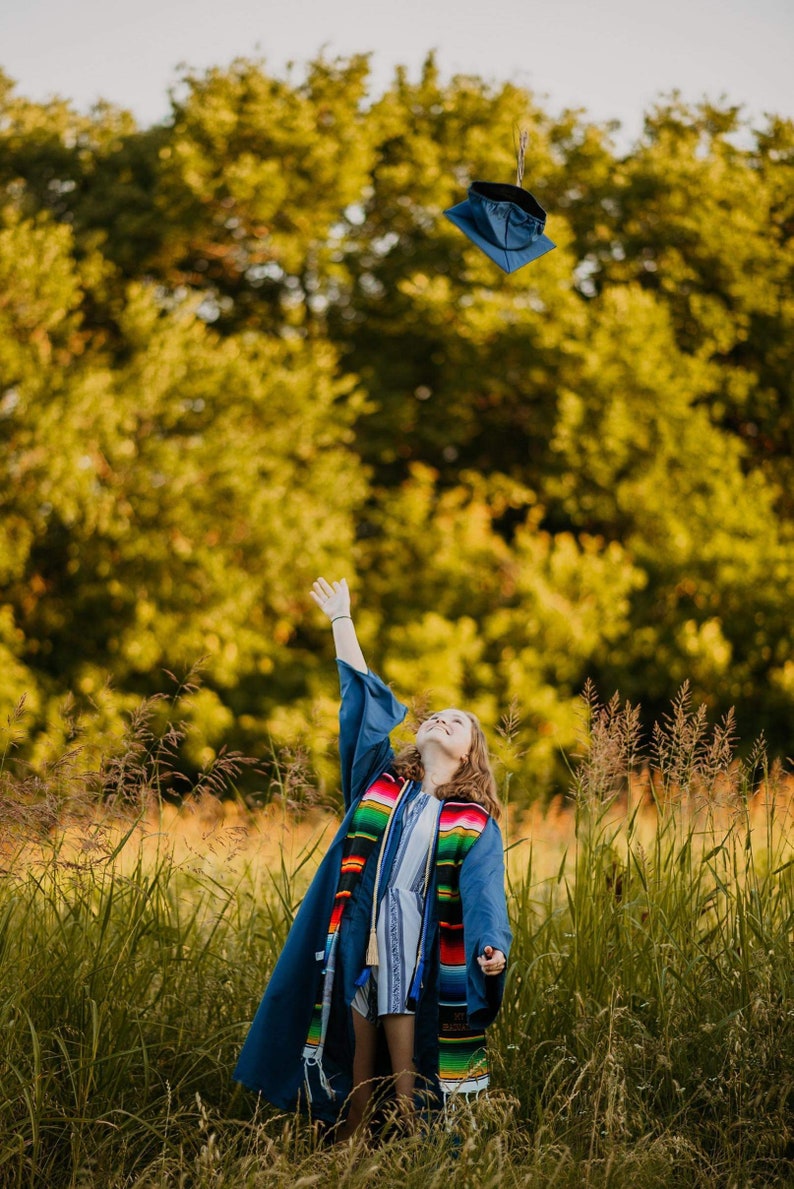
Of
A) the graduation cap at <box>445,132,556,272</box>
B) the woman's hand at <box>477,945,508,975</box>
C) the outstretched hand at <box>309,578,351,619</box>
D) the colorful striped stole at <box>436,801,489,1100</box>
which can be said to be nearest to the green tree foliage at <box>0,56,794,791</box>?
the graduation cap at <box>445,132,556,272</box>

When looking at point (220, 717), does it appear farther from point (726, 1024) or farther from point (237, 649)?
point (726, 1024)

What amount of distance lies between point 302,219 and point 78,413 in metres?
3.68

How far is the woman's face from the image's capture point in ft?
10.4

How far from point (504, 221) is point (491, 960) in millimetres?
2526

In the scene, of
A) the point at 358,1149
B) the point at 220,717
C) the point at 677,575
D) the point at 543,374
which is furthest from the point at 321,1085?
the point at 543,374

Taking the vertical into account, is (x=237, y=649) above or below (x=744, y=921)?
below

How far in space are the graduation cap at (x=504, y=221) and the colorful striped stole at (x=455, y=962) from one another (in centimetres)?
197

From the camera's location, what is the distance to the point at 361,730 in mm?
3197

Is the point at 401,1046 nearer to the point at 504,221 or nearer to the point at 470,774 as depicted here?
the point at 470,774

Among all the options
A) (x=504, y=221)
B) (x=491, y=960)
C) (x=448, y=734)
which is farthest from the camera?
(x=504, y=221)

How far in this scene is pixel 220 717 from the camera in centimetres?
1075

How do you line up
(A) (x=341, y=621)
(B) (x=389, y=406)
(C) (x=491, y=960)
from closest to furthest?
1. (C) (x=491, y=960)
2. (A) (x=341, y=621)
3. (B) (x=389, y=406)

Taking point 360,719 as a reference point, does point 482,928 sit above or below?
below

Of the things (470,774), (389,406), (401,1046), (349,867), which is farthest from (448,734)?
(389,406)
